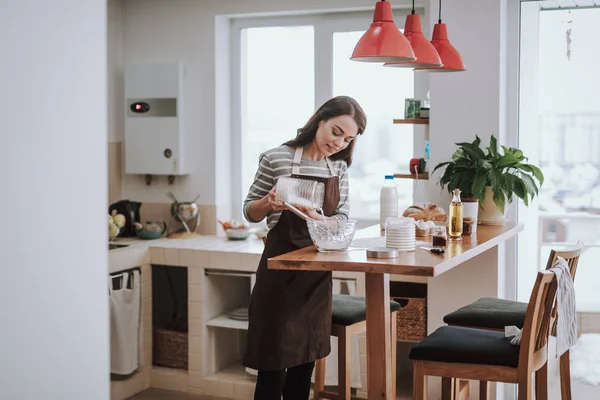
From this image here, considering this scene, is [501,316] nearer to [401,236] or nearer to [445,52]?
[401,236]

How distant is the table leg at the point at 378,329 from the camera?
2545 millimetres

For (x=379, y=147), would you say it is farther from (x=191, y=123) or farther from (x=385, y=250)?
(x=385, y=250)

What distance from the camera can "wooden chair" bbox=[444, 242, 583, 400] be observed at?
2962 mm

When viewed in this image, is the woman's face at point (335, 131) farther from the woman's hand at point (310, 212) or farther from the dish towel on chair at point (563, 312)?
the dish towel on chair at point (563, 312)

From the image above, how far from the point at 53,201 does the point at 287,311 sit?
1912 millimetres

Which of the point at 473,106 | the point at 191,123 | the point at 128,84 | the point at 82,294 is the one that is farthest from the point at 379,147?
the point at 82,294

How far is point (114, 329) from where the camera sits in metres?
4.48

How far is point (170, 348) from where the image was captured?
4.83m

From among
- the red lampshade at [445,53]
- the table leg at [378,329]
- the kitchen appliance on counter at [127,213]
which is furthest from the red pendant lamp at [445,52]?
the kitchen appliance on counter at [127,213]

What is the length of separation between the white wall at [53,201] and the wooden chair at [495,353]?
1595 mm

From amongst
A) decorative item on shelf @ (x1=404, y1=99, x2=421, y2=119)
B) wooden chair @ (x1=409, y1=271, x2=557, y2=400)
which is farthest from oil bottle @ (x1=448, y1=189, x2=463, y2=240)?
decorative item on shelf @ (x1=404, y1=99, x2=421, y2=119)

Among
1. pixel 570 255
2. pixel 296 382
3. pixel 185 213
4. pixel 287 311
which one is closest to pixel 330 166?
pixel 287 311

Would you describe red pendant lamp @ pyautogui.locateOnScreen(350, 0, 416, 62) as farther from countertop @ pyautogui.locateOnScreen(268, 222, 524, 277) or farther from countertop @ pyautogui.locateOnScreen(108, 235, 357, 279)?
countertop @ pyautogui.locateOnScreen(108, 235, 357, 279)

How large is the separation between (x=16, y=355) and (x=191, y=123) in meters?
4.31
